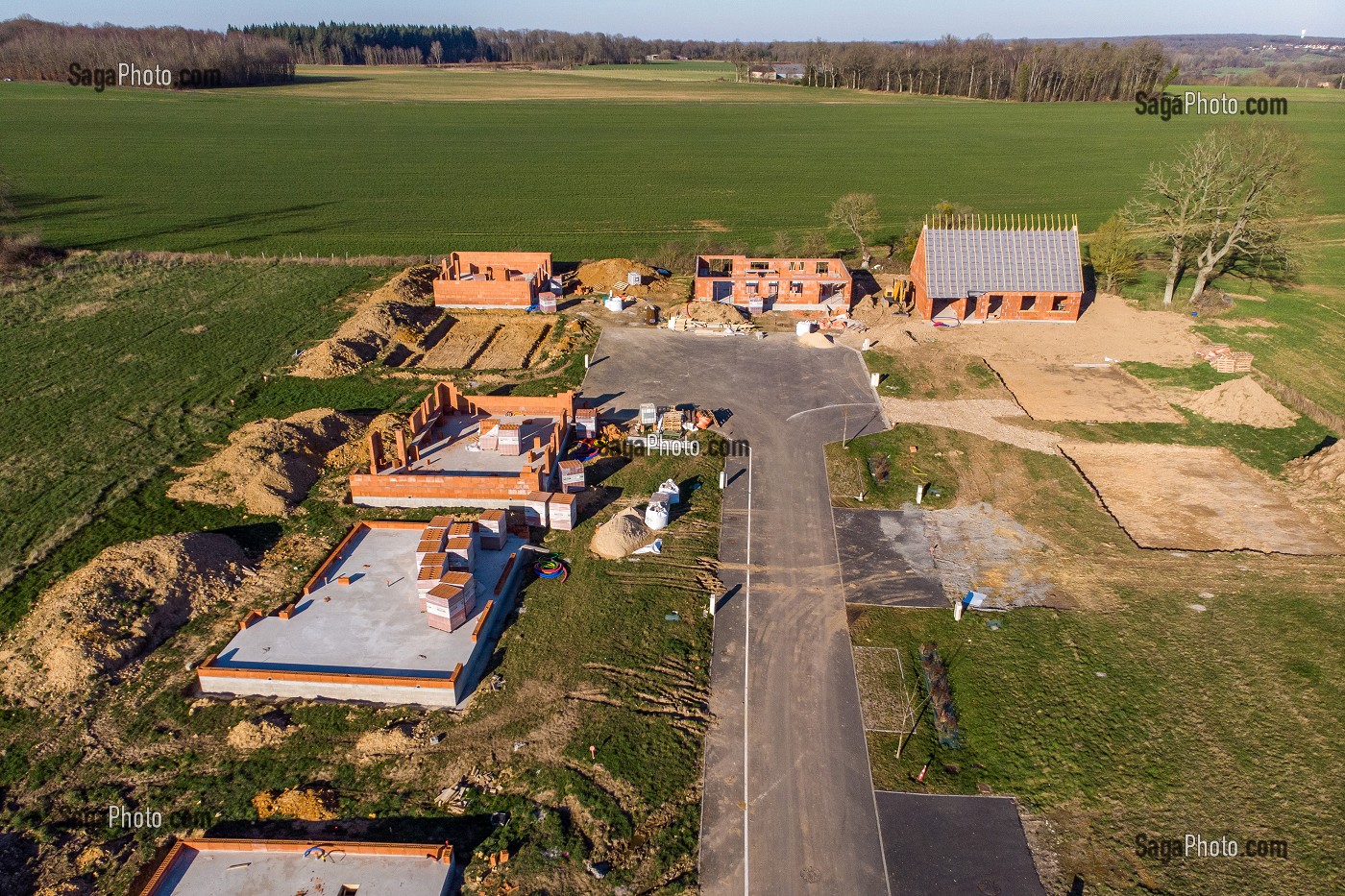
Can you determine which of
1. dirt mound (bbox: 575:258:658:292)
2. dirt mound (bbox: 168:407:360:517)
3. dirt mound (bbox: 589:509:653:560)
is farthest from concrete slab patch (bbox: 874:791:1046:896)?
dirt mound (bbox: 575:258:658:292)

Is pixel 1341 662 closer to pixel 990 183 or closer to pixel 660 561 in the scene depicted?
pixel 660 561

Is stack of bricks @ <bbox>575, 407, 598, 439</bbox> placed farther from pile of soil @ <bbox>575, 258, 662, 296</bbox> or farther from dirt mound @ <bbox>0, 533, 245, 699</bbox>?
pile of soil @ <bbox>575, 258, 662, 296</bbox>

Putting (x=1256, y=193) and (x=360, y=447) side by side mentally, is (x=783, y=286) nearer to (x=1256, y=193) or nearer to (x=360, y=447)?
(x=360, y=447)

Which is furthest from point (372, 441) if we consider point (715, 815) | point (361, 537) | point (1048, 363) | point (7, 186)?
point (7, 186)

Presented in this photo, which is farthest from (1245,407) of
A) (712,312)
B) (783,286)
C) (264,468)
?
(264,468)

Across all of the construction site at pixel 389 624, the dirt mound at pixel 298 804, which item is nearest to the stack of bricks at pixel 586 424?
the construction site at pixel 389 624
